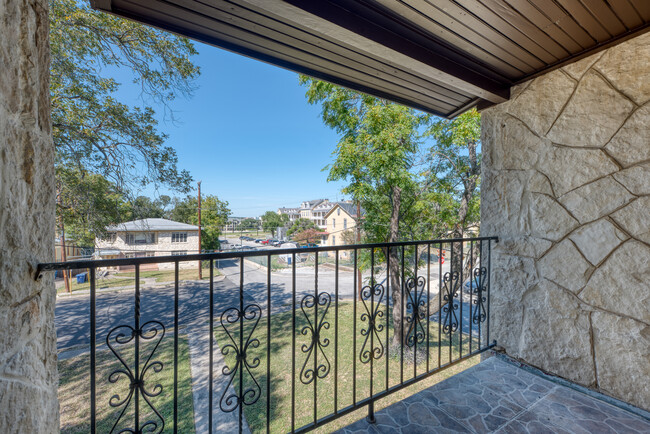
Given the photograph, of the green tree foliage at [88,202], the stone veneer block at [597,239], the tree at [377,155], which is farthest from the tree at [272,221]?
the stone veneer block at [597,239]

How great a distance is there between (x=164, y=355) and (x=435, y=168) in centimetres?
774

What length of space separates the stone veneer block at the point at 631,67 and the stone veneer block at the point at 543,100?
163 millimetres

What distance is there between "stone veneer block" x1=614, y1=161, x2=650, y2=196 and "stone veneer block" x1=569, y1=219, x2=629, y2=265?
211mm

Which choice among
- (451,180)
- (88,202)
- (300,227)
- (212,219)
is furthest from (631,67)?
(300,227)

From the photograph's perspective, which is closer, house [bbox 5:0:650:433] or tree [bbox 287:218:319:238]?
house [bbox 5:0:650:433]

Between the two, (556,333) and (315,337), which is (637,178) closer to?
(556,333)

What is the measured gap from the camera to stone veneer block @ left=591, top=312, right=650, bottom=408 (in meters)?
1.42

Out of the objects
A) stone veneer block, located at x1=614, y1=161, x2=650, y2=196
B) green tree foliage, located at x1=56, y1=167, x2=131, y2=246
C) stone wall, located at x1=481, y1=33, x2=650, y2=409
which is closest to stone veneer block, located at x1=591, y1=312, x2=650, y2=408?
stone wall, located at x1=481, y1=33, x2=650, y2=409

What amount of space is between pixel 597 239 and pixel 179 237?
14.4 metres

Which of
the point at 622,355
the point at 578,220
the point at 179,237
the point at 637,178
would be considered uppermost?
the point at 637,178

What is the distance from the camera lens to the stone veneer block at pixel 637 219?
140 centimetres

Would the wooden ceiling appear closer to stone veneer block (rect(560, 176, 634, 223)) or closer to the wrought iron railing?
stone veneer block (rect(560, 176, 634, 223))

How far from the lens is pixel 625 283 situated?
4.82 ft

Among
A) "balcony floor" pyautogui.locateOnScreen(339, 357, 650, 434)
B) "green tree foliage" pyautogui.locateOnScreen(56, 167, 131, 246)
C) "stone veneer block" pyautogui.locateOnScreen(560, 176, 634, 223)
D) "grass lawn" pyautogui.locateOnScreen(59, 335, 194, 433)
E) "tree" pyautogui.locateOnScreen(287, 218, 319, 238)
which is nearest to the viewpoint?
"balcony floor" pyautogui.locateOnScreen(339, 357, 650, 434)
